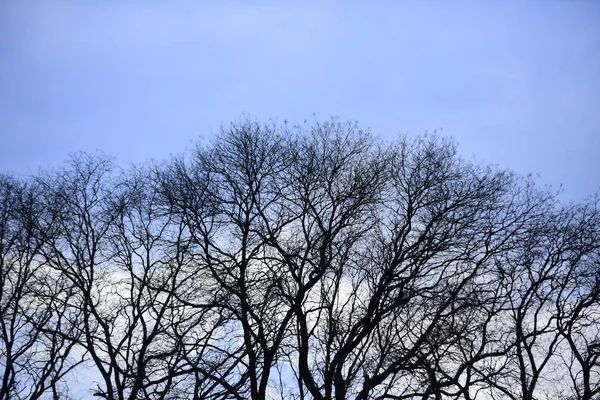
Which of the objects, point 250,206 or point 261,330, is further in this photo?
point 250,206

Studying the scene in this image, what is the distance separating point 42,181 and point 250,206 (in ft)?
29.2

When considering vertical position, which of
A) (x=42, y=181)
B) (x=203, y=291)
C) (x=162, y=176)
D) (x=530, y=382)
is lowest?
(x=530, y=382)

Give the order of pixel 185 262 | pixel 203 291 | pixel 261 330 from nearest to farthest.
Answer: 1. pixel 261 330
2. pixel 203 291
3. pixel 185 262

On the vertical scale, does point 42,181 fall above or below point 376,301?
above

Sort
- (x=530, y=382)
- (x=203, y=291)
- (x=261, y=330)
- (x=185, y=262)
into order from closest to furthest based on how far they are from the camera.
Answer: (x=261, y=330), (x=203, y=291), (x=185, y=262), (x=530, y=382)

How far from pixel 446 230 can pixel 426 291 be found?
1.98 meters

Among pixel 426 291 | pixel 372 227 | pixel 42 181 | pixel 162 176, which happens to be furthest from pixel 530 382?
pixel 42 181

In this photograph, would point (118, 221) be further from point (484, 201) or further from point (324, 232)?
point (484, 201)

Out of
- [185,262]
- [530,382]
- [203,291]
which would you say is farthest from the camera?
[530,382]

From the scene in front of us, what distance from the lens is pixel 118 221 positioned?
2269 cm

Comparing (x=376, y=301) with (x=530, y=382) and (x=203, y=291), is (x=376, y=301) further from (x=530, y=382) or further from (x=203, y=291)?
(x=530, y=382)

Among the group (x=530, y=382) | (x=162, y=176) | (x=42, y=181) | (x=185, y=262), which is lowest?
(x=530, y=382)

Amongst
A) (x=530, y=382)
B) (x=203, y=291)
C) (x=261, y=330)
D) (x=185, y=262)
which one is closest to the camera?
(x=261, y=330)

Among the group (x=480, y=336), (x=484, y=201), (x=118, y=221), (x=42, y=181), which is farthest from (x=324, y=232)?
(x=42, y=181)
